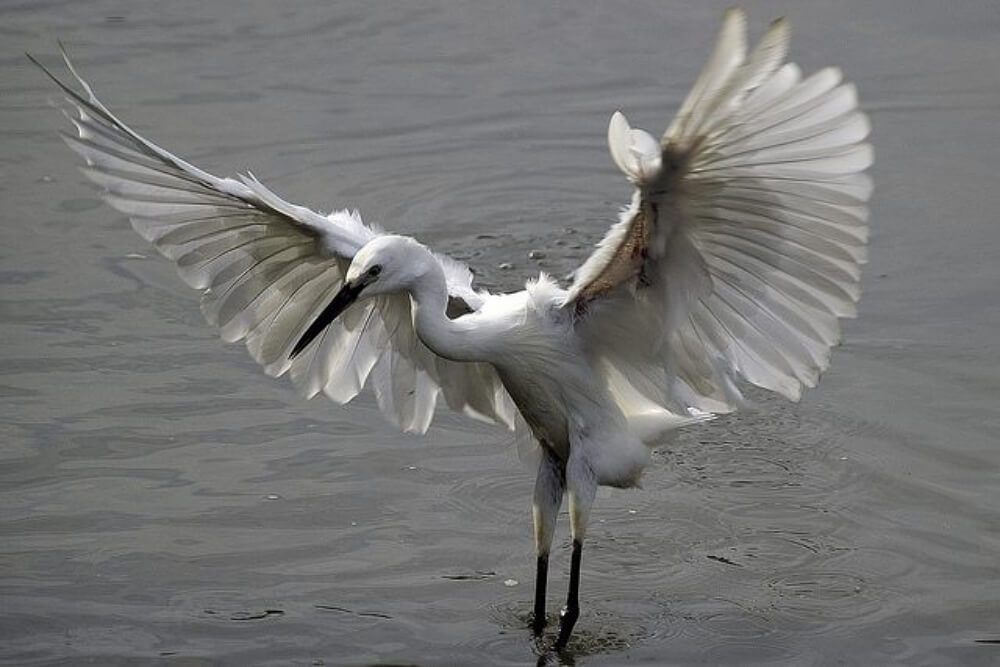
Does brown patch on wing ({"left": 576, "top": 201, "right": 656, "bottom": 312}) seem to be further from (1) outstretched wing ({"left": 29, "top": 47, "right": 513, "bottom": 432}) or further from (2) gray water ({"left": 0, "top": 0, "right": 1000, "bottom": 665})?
(2) gray water ({"left": 0, "top": 0, "right": 1000, "bottom": 665})

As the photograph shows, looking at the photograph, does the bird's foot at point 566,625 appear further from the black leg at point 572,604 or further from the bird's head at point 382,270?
the bird's head at point 382,270

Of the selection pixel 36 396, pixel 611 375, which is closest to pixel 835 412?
pixel 611 375

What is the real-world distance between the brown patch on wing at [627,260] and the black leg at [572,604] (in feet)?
2.72

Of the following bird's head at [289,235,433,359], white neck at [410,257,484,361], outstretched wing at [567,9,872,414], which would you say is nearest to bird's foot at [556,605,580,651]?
outstretched wing at [567,9,872,414]

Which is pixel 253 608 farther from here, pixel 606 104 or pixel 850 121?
pixel 606 104

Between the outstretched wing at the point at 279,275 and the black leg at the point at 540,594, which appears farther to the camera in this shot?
the black leg at the point at 540,594

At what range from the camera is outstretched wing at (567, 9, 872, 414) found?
4.97m

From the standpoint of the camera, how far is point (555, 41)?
11273 millimetres

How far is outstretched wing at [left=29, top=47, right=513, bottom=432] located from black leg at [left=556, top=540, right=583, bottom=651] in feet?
2.36

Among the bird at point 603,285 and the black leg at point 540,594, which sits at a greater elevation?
the bird at point 603,285

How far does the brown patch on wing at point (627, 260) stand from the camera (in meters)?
5.38

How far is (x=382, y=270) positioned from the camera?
5676 millimetres

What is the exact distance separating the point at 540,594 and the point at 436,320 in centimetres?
108

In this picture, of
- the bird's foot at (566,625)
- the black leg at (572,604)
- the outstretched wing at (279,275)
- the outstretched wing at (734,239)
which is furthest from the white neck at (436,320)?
the bird's foot at (566,625)
